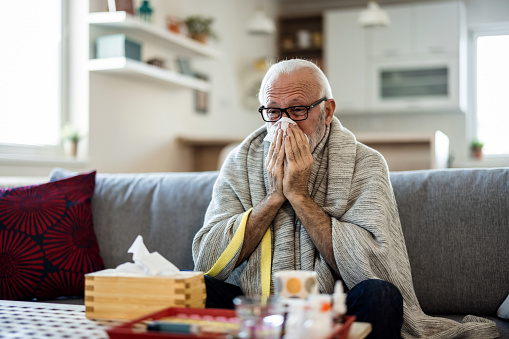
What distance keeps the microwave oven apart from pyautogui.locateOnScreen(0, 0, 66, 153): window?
3720 mm

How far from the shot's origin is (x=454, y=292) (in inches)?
74.4

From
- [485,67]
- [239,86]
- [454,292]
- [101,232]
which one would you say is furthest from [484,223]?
[485,67]

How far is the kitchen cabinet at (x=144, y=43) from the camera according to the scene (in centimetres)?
391

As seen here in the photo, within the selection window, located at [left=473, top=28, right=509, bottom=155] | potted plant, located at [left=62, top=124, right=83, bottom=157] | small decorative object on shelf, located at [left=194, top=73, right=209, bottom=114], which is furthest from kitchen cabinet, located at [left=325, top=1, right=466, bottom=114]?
potted plant, located at [left=62, top=124, right=83, bottom=157]

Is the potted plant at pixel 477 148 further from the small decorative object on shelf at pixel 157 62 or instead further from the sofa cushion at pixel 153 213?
the sofa cushion at pixel 153 213

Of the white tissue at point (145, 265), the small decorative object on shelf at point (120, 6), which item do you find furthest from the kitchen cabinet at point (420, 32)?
the white tissue at point (145, 265)

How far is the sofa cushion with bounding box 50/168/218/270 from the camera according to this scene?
2174mm

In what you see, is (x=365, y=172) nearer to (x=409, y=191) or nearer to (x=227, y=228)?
(x=409, y=191)

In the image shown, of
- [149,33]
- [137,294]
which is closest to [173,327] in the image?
[137,294]

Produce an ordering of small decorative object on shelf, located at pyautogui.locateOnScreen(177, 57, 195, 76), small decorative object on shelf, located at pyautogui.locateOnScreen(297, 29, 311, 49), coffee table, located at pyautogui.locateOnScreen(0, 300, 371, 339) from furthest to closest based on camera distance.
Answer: small decorative object on shelf, located at pyautogui.locateOnScreen(297, 29, 311, 49) < small decorative object on shelf, located at pyautogui.locateOnScreen(177, 57, 195, 76) < coffee table, located at pyautogui.locateOnScreen(0, 300, 371, 339)

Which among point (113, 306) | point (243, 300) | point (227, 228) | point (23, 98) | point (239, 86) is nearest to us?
point (243, 300)

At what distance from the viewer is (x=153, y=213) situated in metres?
2.25

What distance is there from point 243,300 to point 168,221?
1252 mm

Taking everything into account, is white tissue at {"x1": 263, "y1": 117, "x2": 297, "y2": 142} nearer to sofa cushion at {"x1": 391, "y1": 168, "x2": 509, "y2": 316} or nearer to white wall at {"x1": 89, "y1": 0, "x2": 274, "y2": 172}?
sofa cushion at {"x1": 391, "y1": 168, "x2": 509, "y2": 316}
